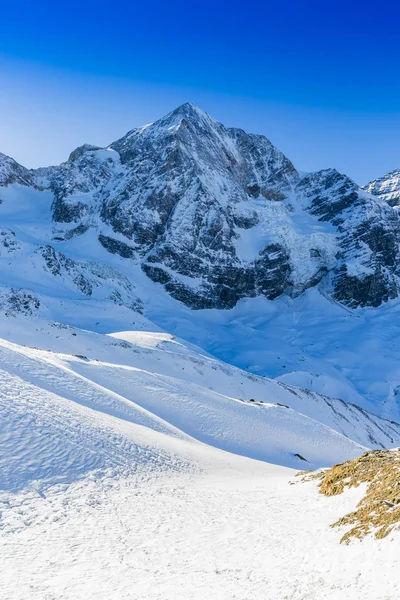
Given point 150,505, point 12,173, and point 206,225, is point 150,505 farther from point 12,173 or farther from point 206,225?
point 12,173

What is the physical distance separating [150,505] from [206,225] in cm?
11395

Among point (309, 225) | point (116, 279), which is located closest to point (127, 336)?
point (116, 279)

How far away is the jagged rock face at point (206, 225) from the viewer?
385ft

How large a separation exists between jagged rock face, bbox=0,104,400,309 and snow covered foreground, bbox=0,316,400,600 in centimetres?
8682

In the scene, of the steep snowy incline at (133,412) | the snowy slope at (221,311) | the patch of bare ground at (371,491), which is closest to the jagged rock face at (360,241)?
the snowy slope at (221,311)

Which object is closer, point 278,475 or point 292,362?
point 278,475

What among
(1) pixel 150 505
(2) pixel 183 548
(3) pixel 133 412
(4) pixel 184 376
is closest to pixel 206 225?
(4) pixel 184 376

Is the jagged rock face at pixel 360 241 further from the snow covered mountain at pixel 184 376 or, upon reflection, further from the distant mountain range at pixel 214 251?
the snow covered mountain at pixel 184 376

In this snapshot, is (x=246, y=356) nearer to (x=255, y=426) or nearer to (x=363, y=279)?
(x=255, y=426)

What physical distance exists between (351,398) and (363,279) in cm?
6618

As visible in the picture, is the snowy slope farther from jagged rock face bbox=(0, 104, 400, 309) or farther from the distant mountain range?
jagged rock face bbox=(0, 104, 400, 309)

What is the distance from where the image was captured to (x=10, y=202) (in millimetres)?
122812

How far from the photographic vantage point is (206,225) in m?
123

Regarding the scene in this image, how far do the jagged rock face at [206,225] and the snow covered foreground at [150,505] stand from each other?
86.8 meters
